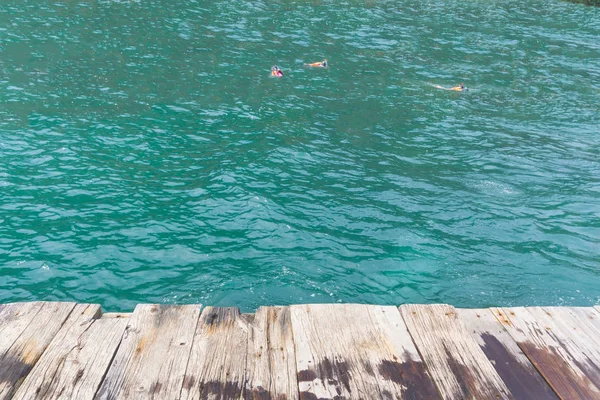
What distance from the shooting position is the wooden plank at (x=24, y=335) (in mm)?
4207

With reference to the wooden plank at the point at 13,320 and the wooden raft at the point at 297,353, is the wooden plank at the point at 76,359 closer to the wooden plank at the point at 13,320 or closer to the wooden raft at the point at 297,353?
the wooden raft at the point at 297,353

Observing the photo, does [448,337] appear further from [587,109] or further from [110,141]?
[587,109]

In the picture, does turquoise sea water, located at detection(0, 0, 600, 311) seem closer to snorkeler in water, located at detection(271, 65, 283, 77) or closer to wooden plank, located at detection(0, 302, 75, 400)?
snorkeler in water, located at detection(271, 65, 283, 77)

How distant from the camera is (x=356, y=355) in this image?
14.8 feet

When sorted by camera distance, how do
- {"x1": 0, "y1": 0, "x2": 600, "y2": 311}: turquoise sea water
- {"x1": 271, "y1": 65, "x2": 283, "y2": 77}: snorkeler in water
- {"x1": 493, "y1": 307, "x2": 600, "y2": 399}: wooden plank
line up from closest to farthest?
{"x1": 493, "y1": 307, "x2": 600, "y2": 399}: wooden plank → {"x1": 0, "y1": 0, "x2": 600, "y2": 311}: turquoise sea water → {"x1": 271, "y1": 65, "x2": 283, "y2": 77}: snorkeler in water

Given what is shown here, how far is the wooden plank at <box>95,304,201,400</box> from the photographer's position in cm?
409

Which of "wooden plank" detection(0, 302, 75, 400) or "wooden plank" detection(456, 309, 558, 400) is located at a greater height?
"wooden plank" detection(456, 309, 558, 400)

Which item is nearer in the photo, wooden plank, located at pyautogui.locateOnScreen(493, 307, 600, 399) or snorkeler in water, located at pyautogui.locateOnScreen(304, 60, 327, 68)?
wooden plank, located at pyautogui.locateOnScreen(493, 307, 600, 399)

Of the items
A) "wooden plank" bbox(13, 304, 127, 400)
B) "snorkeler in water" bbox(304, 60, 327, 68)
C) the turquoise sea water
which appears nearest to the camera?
"wooden plank" bbox(13, 304, 127, 400)

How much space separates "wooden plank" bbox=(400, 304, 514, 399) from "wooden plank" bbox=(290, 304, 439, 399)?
0.11 m

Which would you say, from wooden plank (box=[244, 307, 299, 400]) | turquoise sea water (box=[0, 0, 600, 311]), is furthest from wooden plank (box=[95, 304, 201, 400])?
turquoise sea water (box=[0, 0, 600, 311])

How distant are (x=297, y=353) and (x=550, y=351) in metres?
2.46

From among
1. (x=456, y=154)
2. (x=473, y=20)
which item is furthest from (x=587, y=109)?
(x=473, y=20)

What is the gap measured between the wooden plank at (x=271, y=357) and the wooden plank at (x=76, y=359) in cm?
127
